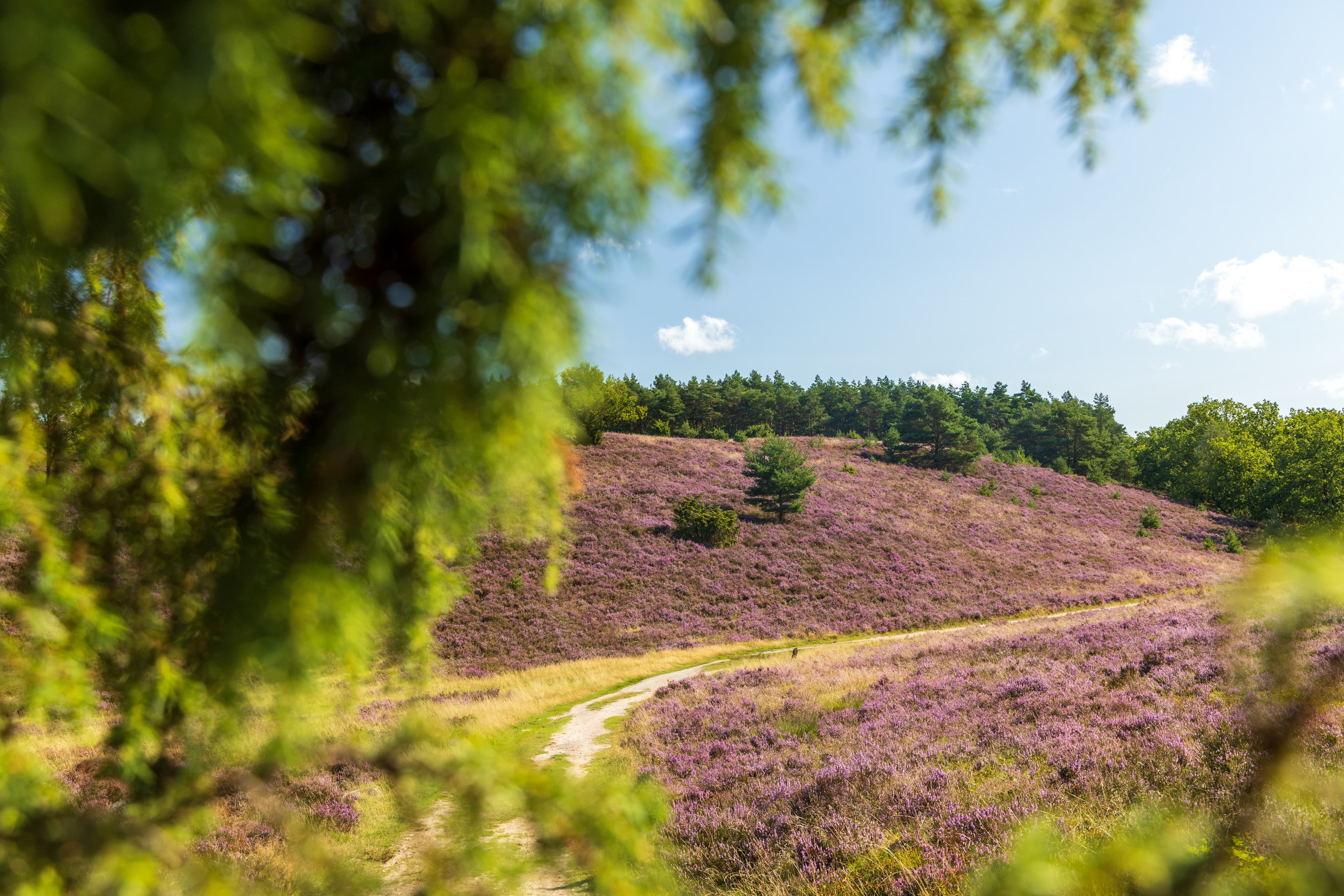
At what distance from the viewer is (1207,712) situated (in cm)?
611

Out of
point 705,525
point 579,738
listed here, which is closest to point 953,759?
point 579,738

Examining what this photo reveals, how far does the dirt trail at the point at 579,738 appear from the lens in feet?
17.9

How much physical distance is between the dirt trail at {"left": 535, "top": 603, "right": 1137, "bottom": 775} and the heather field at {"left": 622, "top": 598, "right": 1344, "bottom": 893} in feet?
3.32

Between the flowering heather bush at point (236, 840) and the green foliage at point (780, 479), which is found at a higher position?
the green foliage at point (780, 479)

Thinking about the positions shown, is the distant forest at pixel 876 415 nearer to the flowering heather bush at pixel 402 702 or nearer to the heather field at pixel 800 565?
the heather field at pixel 800 565

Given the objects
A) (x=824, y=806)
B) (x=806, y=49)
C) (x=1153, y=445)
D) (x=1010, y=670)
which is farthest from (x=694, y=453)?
(x=1153, y=445)

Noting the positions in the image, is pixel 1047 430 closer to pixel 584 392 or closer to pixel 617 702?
pixel 617 702

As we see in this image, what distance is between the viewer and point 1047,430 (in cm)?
6750

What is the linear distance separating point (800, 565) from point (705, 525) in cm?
519

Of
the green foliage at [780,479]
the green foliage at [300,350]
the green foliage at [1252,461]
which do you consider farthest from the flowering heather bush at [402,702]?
the green foliage at [1252,461]

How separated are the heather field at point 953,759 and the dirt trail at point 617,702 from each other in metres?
1.01

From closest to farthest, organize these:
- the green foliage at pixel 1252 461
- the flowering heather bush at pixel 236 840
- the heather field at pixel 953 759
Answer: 1. the heather field at pixel 953 759
2. the flowering heather bush at pixel 236 840
3. the green foliage at pixel 1252 461

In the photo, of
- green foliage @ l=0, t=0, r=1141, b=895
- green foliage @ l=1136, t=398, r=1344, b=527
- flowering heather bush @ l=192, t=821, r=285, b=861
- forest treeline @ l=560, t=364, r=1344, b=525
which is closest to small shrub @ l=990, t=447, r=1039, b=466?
forest treeline @ l=560, t=364, r=1344, b=525

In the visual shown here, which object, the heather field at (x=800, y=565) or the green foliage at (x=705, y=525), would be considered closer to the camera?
the heather field at (x=800, y=565)
